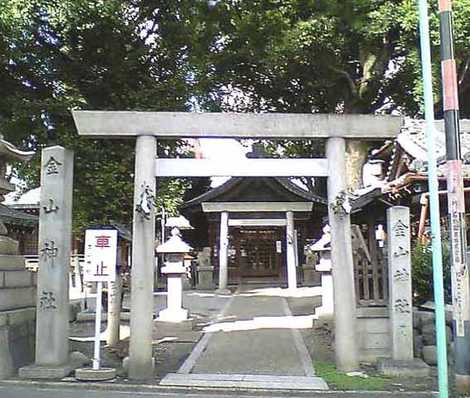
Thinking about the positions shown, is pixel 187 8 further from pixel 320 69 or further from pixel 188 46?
pixel 320 69

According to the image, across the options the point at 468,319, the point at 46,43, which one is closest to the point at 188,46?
the point at 46,43

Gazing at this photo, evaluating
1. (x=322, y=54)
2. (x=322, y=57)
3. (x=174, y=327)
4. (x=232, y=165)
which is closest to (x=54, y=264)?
(x=232, y=165)

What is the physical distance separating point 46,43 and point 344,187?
1360cm

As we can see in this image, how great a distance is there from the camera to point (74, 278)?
85.1ft

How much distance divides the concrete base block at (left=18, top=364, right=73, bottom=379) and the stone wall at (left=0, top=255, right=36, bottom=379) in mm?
264

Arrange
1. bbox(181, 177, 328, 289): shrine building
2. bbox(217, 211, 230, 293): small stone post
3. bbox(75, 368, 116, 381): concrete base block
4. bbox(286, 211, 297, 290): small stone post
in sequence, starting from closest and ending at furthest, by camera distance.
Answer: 1. bbox(75, 368, 116, 381): concrete base block
2. bbox(286, 211, 297, 290): small stone post
3. bbox(217, 211, 230, 293): small stone post
4. bbox(181, 177, 328, 289): shrine building

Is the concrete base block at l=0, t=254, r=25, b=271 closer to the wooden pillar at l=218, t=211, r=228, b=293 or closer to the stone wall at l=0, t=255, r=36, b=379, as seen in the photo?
the stone wall at l=0, t=255, r=36, b=379

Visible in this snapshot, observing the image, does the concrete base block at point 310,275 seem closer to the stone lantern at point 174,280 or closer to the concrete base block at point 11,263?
the stone lantern at point 174,280

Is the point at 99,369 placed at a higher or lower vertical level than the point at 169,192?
lower

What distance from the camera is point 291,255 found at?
82.4 ft

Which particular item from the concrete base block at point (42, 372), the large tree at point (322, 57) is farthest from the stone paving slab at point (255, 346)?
the large tree at point (322, 57)

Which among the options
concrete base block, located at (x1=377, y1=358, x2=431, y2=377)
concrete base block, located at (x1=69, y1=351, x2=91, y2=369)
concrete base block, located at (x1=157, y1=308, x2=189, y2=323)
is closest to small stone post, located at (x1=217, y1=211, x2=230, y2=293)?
concrete base block, located at (x1=157, y1=308, x2=189, y2=323)

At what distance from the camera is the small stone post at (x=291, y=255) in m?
24.3

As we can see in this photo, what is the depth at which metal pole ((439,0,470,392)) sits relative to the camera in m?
6.98
